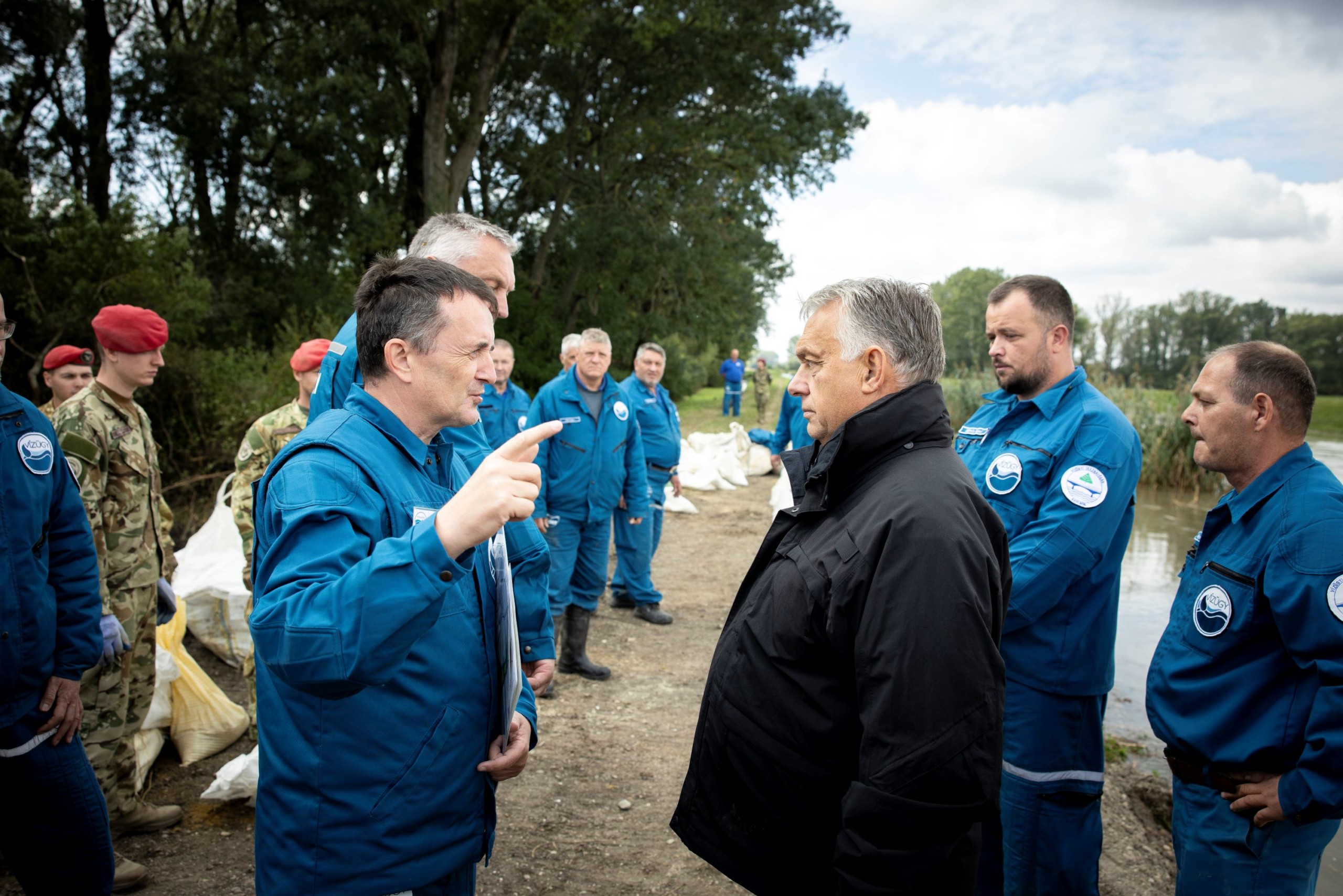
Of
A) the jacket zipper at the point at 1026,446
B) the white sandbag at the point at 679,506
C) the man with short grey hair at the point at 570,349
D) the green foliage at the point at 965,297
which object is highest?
the green foliage at the point at 965,297

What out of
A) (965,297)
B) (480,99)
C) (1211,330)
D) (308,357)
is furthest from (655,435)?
(965,297)

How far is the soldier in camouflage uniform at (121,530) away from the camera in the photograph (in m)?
3.16

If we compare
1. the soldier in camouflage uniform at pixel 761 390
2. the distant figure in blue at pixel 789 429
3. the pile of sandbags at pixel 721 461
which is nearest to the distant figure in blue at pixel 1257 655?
the distant figure in blue at pixel 789 429

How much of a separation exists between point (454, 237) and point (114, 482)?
2.01 meters

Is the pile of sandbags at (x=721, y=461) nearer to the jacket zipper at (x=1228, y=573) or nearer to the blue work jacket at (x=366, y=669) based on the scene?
the jacket zipper at (x=1228, y=573)

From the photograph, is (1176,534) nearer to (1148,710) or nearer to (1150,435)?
(1150,435)

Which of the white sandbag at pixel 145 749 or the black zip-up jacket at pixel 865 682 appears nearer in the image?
the black zip-up jacket at pixel 865 682

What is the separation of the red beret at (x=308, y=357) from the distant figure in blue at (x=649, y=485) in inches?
103

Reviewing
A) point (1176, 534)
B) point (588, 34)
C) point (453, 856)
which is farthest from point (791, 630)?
point (588, 34)

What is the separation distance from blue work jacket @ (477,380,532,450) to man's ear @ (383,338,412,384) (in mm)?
4579

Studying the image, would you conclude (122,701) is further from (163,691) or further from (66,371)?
(66,371)

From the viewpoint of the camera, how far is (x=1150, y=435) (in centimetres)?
1285

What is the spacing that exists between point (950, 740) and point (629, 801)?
2.74 m

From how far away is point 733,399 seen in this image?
73.9ft
